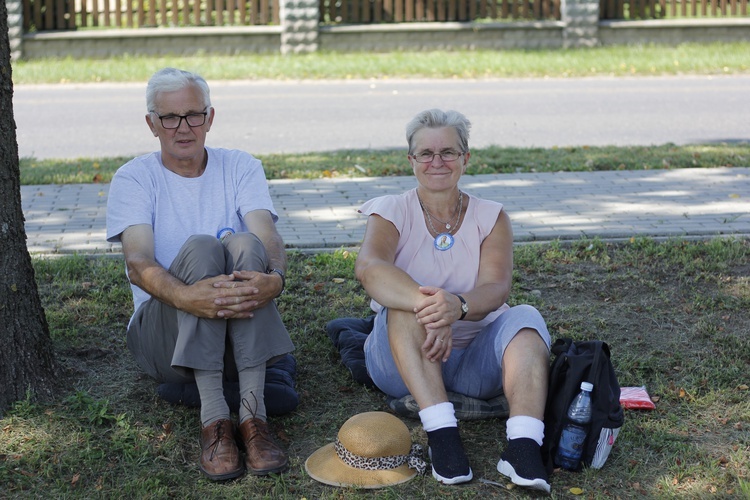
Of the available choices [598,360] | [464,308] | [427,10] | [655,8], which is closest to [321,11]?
[427,10]

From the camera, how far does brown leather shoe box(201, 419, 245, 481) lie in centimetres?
348

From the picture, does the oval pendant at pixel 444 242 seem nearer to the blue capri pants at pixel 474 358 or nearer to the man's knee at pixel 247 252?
the blue capri pants at pixel 474 358

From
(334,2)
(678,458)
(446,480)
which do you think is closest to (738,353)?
(678,458)

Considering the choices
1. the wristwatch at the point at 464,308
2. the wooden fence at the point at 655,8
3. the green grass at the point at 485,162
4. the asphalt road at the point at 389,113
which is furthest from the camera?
the wooden fence at the point at 655,8

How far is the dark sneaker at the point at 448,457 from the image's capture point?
11.3 ft

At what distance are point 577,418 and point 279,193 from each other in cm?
454

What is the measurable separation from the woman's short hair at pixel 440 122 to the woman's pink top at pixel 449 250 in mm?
265

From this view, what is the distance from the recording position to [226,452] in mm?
3521

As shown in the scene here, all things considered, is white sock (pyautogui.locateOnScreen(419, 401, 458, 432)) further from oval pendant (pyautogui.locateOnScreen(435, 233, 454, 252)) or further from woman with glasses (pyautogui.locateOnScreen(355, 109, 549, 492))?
oval pendant (pyautogui.locateOnScreen(435, 233, 454, 252))

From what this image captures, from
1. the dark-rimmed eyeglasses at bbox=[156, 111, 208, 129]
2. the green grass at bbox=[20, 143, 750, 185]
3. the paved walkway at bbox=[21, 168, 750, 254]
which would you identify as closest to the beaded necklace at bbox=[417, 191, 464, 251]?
the dark-rimmed eyeglasses at bbox=[156, 111, 208, 129]

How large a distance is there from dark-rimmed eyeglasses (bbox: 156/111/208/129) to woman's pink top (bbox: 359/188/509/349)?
2.52 ft

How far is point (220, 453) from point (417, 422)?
0.89m

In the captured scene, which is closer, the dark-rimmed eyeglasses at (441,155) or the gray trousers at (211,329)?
the gray trousers at (211,329)

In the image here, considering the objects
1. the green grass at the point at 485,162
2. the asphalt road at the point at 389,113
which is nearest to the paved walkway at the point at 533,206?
the green grass at the point at 485,162
